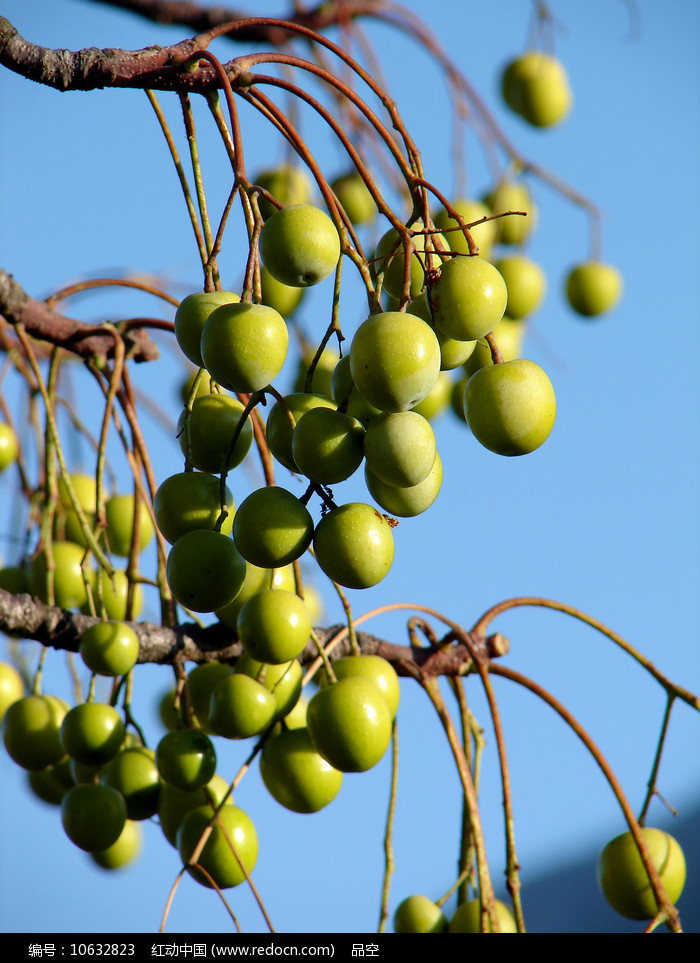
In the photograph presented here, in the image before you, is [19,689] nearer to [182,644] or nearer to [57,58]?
[182,644]

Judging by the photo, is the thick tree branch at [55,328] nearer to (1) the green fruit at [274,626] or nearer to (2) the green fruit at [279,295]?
(2) the green fruit at [279,295]

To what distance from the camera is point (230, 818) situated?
94 cm

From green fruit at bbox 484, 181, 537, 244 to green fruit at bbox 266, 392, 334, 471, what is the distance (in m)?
0.98

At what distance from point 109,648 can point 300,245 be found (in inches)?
18.4

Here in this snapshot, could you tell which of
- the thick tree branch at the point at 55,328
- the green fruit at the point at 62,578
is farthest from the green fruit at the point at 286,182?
the green fruit at the point at 62,578

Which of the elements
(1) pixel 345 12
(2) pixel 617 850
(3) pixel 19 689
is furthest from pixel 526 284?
(3) pixel 19 689

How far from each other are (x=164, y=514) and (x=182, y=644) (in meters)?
0.31

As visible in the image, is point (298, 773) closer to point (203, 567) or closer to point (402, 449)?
point (203, 567)

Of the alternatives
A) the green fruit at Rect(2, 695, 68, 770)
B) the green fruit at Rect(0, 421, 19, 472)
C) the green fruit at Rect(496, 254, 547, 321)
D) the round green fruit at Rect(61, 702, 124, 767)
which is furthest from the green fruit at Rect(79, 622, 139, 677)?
the green fruit at Rect(496, 254, 547, 321)

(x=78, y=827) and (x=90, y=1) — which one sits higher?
(x=90, y=1)

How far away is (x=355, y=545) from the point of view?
0.68m

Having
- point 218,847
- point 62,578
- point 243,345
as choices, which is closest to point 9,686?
point 62,578

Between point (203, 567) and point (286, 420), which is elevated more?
point (286, 420)

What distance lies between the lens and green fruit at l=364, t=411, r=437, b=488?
0.63 meters
